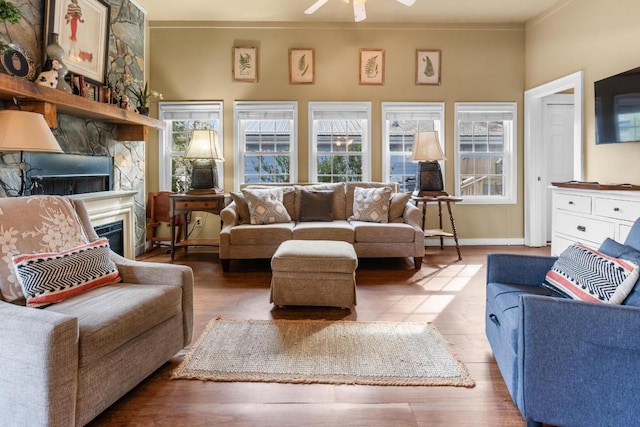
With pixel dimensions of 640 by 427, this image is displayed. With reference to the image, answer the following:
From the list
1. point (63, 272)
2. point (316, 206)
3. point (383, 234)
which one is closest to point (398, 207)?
point (383, 234)

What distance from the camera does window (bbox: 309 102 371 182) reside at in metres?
5.39

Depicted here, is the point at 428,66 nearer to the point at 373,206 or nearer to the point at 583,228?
the point at 373,206

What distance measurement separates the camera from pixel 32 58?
3045 millimetres

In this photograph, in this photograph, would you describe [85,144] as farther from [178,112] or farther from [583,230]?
[583,230]

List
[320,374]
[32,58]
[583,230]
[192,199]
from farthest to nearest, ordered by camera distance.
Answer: [192,199], [583,230], [32,58], [320,374]

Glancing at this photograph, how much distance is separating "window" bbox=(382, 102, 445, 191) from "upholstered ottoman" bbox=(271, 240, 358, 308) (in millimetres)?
2878

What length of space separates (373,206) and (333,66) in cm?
215

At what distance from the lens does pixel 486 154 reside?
5531 mm

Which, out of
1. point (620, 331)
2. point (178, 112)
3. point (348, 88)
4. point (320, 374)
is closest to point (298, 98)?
point (348, 88)

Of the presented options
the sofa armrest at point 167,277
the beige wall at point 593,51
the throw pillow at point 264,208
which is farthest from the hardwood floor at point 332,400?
the beige wall at point 593,51

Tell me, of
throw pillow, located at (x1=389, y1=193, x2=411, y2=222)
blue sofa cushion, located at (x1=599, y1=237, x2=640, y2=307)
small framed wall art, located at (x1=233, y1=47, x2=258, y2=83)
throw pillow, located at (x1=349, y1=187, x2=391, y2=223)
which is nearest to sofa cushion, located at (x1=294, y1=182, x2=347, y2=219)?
throw pillow, located at (x1=349, y1=187, x2=391, y2=223)

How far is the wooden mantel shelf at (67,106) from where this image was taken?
2537 mm

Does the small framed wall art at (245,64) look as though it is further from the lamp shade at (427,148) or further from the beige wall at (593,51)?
the beige wall at (593,51)

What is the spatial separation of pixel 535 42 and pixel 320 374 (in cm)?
525
